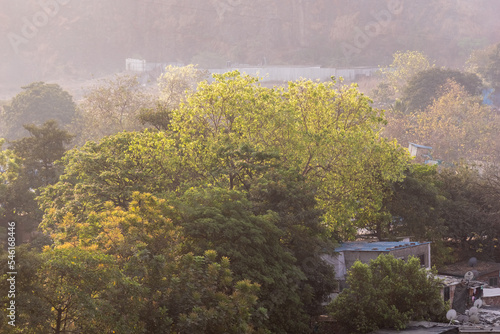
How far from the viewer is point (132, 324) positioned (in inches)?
581

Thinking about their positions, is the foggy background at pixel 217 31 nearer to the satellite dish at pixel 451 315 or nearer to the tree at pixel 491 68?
the tree at pixel 491 68

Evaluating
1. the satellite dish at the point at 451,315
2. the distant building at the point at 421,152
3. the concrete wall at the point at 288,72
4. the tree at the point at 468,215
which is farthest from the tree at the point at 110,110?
the concrete wall at the point at 288,72

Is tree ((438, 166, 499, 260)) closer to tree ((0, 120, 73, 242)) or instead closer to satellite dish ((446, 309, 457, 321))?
satellite dish ((446, 309, 457, 321))

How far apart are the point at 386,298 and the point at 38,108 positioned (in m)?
53.7

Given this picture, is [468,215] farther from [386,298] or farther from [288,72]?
[288,72]

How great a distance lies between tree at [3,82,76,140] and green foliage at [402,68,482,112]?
1464 inches

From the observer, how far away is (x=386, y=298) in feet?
71.1

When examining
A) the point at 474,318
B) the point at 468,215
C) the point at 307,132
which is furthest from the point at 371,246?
the point at 468,215

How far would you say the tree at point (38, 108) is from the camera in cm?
6594

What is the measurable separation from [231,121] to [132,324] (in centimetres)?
1472

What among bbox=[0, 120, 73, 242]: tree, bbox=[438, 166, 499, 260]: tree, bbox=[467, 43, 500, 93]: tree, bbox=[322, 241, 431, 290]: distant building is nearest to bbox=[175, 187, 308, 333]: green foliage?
bbox=[322, 241, 431, 290]: distant building

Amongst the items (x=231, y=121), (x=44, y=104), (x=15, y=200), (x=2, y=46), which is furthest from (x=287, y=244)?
(x=2, y=46)

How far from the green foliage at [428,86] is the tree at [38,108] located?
37194 mm

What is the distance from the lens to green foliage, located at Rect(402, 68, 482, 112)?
69.2m
